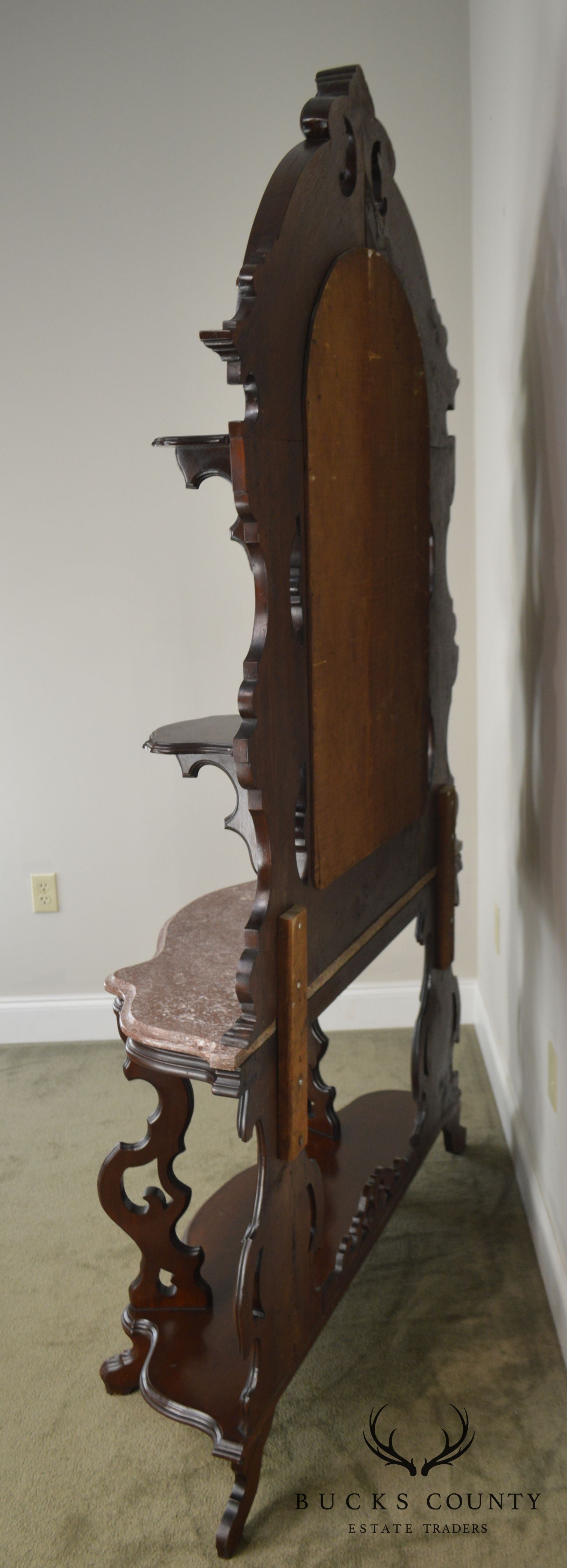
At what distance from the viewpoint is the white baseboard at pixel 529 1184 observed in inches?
69.0

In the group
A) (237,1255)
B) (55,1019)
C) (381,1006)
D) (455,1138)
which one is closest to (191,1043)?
(237,1255)

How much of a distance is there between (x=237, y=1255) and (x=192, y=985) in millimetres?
604

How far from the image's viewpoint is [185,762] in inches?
61.9

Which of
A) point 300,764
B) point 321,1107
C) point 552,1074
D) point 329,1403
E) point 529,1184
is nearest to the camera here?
point 300,764

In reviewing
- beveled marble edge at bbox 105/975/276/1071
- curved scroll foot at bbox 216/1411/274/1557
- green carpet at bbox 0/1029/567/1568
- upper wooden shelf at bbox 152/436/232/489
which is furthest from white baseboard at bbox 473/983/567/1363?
upper wooden shelf at bbox 152/436/232/489

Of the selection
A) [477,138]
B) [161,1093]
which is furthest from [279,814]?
[477,138]

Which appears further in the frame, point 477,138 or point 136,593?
point 136,593

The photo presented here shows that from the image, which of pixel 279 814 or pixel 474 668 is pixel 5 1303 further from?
pixel 474 668

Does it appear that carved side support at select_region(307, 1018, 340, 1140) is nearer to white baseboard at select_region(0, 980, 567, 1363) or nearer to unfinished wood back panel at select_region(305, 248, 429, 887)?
unfinished wood back panel at select_region(305, 248, 429, 887)

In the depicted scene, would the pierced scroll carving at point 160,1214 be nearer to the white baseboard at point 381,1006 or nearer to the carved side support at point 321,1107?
the carved side support at point 321,1107

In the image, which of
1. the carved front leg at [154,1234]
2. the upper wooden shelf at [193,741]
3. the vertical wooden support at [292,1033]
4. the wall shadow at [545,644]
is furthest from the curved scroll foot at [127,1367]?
the upper wooden shelf at [193,741]

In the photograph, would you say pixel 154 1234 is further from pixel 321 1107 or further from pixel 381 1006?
pixel 381 1006

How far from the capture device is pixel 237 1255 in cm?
185

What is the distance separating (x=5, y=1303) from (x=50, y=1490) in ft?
1.53
